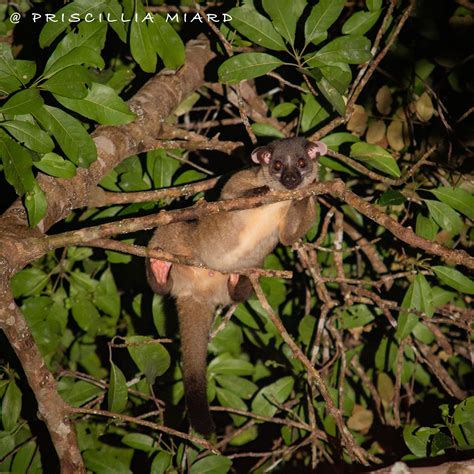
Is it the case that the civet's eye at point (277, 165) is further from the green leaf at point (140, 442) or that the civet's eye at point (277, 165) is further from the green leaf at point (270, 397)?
the green leaf at point (140, 442)

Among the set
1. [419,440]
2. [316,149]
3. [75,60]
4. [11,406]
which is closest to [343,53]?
[316,149]

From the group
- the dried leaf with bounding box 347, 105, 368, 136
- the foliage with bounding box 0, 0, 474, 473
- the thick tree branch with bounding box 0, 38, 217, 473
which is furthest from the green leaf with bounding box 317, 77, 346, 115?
the thick tree branch with bounding box 0, 38, 217, 473

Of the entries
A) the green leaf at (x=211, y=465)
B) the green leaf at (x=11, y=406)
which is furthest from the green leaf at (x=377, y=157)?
the green leaf at (x=11, y=406)

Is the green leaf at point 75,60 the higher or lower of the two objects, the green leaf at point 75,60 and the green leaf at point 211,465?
the higher

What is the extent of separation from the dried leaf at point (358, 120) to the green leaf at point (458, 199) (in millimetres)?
955

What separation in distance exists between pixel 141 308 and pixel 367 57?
257cm

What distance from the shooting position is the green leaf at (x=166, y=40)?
124 inches

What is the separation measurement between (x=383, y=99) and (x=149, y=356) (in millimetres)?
2562

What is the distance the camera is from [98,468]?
347 cm

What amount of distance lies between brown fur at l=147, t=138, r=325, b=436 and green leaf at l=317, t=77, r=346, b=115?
44cm

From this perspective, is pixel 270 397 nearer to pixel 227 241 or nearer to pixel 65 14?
pixel 227 241

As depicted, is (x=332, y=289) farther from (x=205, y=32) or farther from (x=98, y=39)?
(x=98, y=39)

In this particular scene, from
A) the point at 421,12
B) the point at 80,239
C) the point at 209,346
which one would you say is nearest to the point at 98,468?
the point at 209,346

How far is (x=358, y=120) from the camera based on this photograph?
4.04m
